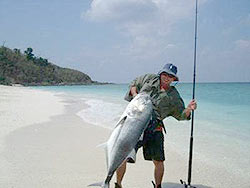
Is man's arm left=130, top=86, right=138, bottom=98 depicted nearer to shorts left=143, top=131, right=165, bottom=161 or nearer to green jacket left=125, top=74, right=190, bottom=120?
green jacket left=125, top=74, right=190, bottom=120

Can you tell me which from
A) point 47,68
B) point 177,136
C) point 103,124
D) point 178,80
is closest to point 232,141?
point 177,136

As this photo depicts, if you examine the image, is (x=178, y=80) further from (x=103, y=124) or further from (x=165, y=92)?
(x=103, y=124)

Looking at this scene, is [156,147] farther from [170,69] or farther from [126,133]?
[170,69]

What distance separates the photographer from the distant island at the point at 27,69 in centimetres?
9319

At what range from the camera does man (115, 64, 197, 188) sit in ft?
13.9

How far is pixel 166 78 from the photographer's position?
4.34 m

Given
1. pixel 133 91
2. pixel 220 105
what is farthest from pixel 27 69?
pixel 133 91

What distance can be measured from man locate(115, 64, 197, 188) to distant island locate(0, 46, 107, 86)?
82.3m

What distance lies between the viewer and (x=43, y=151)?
679 centimetres

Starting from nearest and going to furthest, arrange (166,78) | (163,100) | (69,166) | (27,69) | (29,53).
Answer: (163,100) < (166,78) < (69,166) < (27,69) < (29,53)

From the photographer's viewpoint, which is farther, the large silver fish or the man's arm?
the man's arm

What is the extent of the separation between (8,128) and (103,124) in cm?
349

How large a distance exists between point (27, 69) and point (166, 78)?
10313 cm

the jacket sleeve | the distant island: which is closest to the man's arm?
the jacket sleeve
